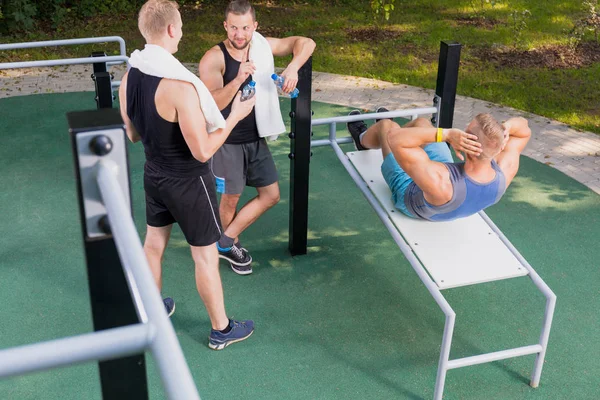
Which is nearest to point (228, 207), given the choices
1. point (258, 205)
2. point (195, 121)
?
point (258, 205)

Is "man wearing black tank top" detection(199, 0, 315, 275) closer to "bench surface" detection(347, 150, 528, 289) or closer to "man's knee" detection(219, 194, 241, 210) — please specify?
"man's knee" detection(219, 194, 241, 210)

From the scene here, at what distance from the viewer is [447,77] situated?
4.15 metres

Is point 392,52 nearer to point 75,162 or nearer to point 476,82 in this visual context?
point 476,82

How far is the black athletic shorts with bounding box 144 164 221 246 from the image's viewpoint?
3.31 meters

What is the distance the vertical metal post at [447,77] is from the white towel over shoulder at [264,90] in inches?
39.4

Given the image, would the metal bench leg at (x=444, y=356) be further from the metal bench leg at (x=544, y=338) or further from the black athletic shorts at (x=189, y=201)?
the black athletic shorts at (x=189, y=201)

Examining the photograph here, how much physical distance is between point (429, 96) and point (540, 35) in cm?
315

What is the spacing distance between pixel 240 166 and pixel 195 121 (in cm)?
109

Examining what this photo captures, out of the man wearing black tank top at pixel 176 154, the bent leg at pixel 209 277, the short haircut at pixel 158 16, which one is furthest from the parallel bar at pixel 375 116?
the short haircut at pixel 158 16

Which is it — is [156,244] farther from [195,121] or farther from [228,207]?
[195,121]

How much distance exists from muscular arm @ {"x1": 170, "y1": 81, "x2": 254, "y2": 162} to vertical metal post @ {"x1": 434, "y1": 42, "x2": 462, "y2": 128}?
1463 mm

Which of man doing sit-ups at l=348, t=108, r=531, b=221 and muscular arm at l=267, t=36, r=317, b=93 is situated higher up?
muscular arm at l=267, t=36, r=317, b=93

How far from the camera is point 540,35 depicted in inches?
381

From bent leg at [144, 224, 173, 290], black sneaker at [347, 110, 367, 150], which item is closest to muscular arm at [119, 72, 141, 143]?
bent leg at [144, 224, 173, 290]
